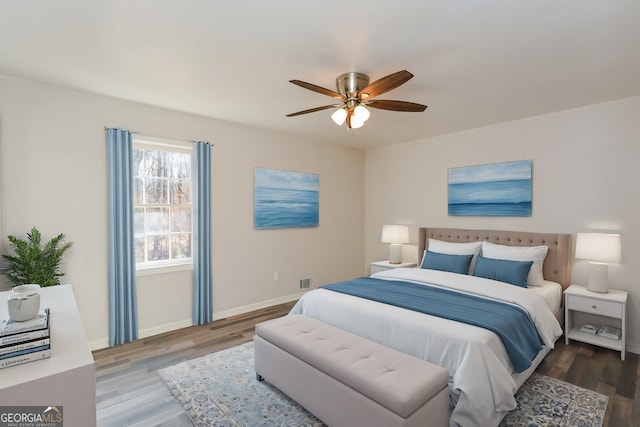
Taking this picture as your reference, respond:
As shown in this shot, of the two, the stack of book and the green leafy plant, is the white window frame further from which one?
the stack of book

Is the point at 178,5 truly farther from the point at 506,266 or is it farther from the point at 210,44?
the point at 506,266

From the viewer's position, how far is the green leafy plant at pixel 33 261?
2691 millimetres

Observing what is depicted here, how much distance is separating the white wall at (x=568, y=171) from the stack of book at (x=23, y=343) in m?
4.52

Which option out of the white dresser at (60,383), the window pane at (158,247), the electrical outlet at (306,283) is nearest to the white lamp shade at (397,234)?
the electrical outlet at (306,283)

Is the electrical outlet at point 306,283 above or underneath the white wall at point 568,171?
underneath

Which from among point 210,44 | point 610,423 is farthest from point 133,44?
point 610,423

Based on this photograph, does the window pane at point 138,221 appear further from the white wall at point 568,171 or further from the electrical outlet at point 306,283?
the white wall at point 568,171

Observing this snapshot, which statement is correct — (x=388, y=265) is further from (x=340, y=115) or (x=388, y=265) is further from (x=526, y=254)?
(x=340, y=115)

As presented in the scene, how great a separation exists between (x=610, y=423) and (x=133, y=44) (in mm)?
4125

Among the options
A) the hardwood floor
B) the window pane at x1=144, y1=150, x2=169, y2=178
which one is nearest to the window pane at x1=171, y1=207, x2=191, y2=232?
the window pane at x1=144, y1=150, x2=169, y2=178

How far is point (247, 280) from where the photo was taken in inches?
174

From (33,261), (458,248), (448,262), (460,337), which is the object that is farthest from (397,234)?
(33,261)

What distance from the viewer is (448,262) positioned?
12.8ft

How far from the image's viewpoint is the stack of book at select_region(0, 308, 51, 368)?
108 centimetres
